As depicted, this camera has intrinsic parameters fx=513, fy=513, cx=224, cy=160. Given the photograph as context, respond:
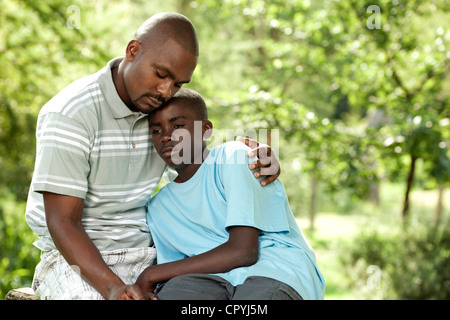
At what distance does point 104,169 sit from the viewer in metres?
2.08

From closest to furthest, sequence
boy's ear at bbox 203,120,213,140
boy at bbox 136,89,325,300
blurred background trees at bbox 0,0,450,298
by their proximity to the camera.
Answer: boy at bbox 136,89,325,300 < boy's ear at bbox 203,120,213,140 < blurred background trees at bbox 0,0,450,298

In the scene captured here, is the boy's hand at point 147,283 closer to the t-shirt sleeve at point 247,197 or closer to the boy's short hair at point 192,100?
the t-shirt sleeve at point 247,197

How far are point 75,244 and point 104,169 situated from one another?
35 cm

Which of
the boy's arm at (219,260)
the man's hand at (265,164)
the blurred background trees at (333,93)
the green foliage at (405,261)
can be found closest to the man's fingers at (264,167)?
the man's hand at (265,164)

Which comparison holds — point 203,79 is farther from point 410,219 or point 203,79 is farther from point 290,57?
point 410,219

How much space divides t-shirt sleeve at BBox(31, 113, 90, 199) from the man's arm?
0.15 ft

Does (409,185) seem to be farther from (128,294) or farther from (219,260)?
(128,294)

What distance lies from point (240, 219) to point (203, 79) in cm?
451

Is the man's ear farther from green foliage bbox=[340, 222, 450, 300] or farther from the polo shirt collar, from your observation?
green foliage bbox=[340, 222, 450, 300]

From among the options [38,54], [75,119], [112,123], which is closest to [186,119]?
[112,123]

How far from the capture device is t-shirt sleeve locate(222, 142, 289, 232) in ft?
6.35

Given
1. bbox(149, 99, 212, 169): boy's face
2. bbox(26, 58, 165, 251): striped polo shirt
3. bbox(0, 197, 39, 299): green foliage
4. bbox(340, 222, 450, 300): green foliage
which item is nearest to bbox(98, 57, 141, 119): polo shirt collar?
bbox(26, 58, 165, 251): striped polo shirt

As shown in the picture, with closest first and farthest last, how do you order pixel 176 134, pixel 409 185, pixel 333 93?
pixel 176 134 < pixel 409 185 < pixel 333 93

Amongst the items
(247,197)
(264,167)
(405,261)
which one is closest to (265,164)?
(264,167)
